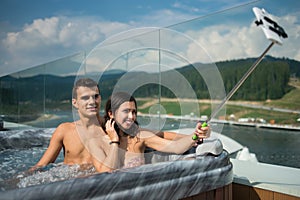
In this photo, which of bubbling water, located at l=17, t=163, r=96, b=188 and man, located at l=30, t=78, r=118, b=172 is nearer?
man, located at l=30, t=78, r=118, b=172

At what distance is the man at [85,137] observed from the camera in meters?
1.39

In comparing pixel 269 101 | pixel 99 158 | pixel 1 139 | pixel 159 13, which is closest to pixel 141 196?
pixel 99 158

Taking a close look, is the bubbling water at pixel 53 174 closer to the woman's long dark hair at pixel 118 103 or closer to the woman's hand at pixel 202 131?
the woman's long dark hair at pixel 118 103

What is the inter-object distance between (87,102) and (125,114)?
30 centimetres

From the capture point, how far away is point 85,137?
5.02 ft

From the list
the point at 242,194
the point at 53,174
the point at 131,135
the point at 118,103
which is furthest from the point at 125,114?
the point at 242,194

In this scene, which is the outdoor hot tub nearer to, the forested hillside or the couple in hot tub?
the couple in hot tub

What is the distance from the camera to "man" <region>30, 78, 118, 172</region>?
1.39 meters

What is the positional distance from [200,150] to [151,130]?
43 centimetres

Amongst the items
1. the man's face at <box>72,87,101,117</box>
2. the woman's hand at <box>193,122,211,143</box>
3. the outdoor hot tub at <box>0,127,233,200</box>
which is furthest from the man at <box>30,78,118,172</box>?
the woman's hand at <box>193,122,211,143</box>

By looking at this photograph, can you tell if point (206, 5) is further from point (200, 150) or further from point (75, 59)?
point (200, 150)

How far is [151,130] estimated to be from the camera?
5.85 feet

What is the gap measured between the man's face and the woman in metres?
0.06

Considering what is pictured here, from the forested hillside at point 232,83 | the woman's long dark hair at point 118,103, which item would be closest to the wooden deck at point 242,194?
the woman's long dark hair at point 118,103
